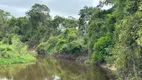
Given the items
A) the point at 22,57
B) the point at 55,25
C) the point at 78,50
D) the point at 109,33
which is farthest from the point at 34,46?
the point at 109,33

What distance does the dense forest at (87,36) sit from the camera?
15.6 meters

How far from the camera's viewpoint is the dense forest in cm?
1556

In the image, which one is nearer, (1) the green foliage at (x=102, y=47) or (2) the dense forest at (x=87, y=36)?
(2) the dense forest at (x=87, y=36)

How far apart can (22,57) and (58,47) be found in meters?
20.2

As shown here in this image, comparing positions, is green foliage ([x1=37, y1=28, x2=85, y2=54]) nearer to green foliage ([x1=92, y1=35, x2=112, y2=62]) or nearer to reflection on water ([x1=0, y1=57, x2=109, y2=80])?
green foliage ([x1=92, y1=35, x2=112, y2=62])

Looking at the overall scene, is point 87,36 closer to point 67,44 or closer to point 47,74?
point 67,44

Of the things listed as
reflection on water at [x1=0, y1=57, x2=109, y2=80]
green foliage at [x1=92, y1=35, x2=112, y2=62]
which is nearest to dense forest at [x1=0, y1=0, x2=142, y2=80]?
green foliage at [x1=92, y1=35, x2=112, y2=62]

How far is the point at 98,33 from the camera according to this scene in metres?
42.4

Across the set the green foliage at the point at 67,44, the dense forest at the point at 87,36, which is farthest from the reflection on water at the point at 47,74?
the green foliage at the point at 67,44

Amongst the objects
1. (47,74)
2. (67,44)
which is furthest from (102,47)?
(67,44)

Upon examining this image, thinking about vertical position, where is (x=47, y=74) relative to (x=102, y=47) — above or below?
below

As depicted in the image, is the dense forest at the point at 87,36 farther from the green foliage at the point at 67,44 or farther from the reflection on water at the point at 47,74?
the reflection on water at the point at 47,74

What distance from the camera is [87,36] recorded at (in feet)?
160

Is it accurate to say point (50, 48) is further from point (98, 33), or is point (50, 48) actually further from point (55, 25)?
point (98, 33)
